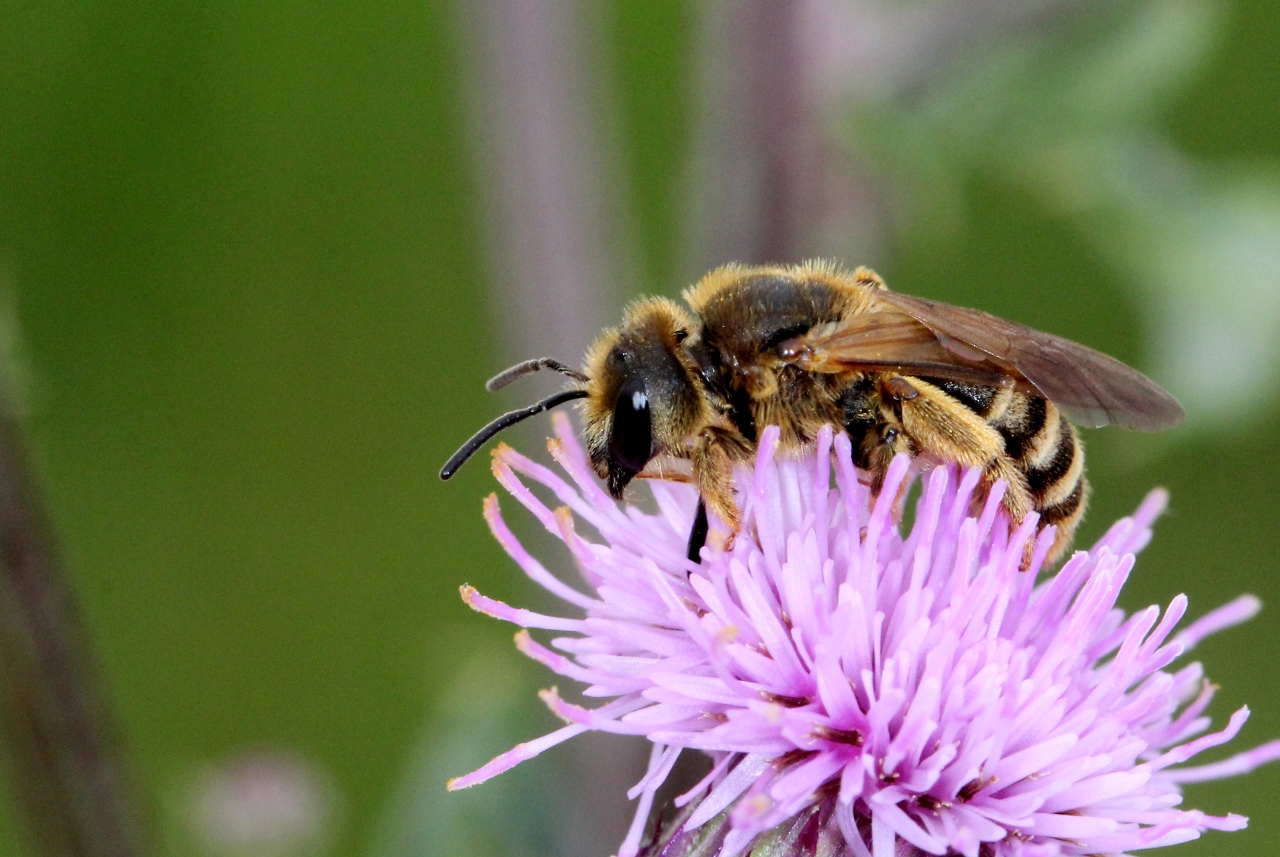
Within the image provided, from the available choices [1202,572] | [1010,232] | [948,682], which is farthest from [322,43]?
[948,682]

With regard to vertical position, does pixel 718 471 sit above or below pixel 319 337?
above

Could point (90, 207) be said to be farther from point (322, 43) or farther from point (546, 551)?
point (546, 551)

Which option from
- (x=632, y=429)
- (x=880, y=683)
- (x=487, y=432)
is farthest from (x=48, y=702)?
(x=880, y=683)

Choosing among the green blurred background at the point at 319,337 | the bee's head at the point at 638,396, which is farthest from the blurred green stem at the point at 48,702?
the green blurred background at the point at 319,337

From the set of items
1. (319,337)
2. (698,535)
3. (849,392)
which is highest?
(849,392)

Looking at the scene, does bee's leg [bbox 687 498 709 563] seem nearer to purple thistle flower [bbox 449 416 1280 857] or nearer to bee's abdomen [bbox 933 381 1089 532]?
purple thistle flower [bbox 449 416 1280 857]

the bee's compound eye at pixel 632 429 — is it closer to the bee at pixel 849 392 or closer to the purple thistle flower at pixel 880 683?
the bee at pixel 849 392

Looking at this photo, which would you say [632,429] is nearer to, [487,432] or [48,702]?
[487,432]
